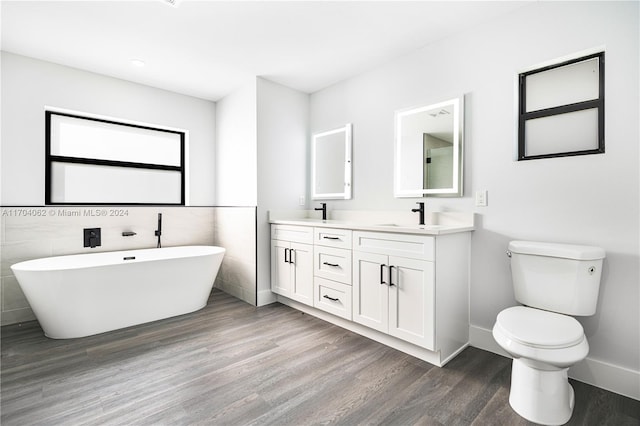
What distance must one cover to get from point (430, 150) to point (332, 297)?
5.04ft

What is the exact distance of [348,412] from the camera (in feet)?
5.28

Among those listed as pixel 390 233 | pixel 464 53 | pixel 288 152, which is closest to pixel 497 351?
pixel 390 233

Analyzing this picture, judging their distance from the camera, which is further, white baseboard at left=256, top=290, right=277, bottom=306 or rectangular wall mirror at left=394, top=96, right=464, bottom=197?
white baseboard at left=256, top=290, right=277, bottom=306

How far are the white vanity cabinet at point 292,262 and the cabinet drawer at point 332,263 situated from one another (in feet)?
0.32

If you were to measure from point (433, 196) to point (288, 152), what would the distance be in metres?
1.75

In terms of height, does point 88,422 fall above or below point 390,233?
below

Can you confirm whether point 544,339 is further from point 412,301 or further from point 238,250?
point 238,250

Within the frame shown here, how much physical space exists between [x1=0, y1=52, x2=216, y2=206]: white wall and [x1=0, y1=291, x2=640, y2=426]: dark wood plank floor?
4.45 feet

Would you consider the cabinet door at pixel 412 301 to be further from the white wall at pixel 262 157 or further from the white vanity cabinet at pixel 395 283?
the white wall at pixel 262 157

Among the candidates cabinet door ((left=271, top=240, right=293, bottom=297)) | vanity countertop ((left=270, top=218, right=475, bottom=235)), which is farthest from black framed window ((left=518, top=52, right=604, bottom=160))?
cabinet door ((left=271, top=240, right=293, bottom=297))

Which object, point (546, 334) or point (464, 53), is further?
point (464, 53)

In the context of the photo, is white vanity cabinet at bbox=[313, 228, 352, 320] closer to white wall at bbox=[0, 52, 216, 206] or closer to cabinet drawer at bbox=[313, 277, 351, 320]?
cabinet drawer at bbox=[313, 277, 351, 320]

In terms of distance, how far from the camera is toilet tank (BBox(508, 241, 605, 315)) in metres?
1.75

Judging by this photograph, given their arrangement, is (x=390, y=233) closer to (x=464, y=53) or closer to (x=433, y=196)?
(x=433, y=196)
